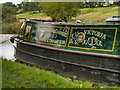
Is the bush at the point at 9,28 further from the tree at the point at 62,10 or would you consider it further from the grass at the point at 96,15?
the tree at the point at 62,10

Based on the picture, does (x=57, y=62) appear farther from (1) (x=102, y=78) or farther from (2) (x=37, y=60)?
(1) (x=102, y=78)

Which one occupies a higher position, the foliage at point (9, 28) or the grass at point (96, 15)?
the grass at point (96, 15)

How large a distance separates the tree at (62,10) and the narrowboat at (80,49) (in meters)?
15.7

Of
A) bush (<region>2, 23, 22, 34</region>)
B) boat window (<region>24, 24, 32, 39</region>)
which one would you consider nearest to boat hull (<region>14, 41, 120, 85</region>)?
boat window (<region>24, 24, 32, 39</region>)

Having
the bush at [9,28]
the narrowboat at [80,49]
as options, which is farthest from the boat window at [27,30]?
the bush at [9,28]

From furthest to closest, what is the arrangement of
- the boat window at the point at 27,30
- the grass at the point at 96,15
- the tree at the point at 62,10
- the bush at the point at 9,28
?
the bush at the point at 9,28 → the tree at the point at 62,10 → the grass at the point at 96,15 → the boat window at the point at 27,30

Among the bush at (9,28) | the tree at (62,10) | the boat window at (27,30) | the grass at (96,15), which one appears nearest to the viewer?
the boat window at (27,30)

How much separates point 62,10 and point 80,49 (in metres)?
17.7

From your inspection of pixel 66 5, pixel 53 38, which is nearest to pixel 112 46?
pixel 53 38

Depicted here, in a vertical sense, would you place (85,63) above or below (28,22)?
below

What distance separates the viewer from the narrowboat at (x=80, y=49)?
481 cm

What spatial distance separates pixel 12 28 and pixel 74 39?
18.2 m

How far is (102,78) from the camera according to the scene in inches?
194

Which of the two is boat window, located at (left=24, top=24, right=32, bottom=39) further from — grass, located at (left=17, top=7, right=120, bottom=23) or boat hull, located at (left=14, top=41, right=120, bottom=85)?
grass, located at (left=17, top=7, right=120, bottom=23)
